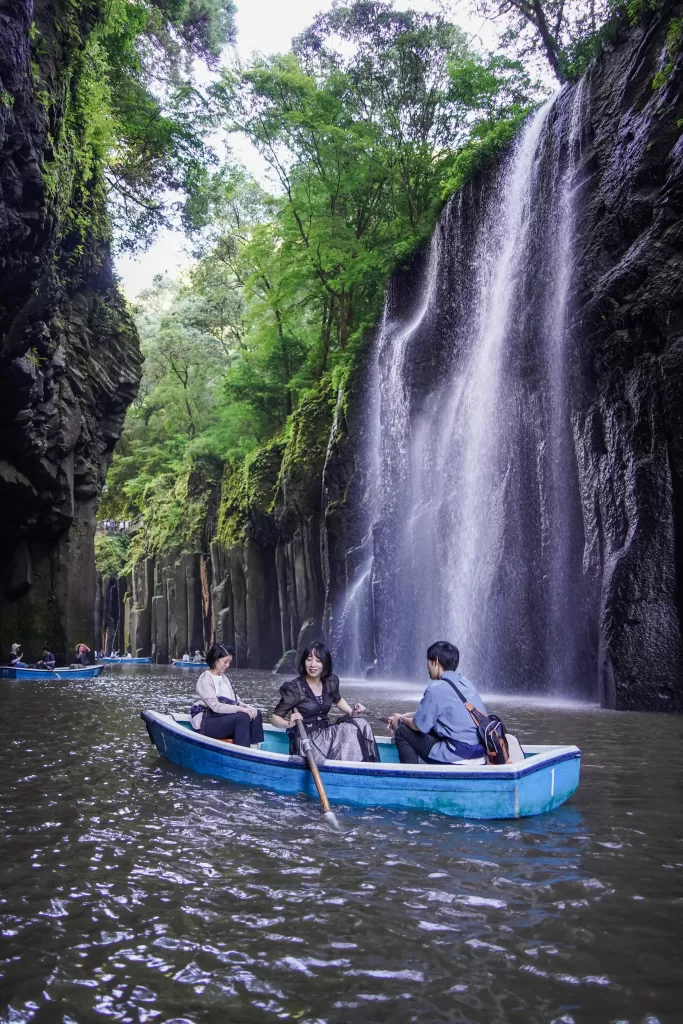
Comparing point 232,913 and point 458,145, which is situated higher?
point 458,145

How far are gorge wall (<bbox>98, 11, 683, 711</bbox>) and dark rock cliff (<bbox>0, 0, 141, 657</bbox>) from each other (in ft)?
24.2

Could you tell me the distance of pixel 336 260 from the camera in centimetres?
2927

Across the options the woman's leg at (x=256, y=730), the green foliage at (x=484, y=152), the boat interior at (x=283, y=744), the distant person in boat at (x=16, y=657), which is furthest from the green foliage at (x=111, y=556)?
the woman's leg at (x=256, y=730)

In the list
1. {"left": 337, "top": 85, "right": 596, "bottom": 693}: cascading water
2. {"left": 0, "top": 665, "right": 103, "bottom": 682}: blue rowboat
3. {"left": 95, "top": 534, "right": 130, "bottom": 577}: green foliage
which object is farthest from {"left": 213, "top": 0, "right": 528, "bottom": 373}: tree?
{"left": 95, "top": 534, "right": 130, "bottom": 577}: green foliage

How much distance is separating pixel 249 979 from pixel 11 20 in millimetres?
10897


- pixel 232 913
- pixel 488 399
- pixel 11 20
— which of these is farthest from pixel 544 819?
pixel 488 399

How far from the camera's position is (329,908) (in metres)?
4.06

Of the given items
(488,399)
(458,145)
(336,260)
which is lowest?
(488,399)

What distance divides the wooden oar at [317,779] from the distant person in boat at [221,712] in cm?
107

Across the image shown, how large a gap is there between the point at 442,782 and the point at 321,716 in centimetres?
166

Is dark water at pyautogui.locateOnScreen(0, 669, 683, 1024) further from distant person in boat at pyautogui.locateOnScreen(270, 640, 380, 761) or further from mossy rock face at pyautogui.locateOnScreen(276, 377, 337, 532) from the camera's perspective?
mossy rock face at pyautogui.locateOnScreen(276, 377, 337, 532)

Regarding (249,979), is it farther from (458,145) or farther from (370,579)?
(458,145)

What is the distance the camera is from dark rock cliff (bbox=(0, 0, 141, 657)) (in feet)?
38.0

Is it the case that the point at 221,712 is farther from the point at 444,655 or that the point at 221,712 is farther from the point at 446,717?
the point at 444,655
